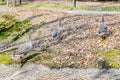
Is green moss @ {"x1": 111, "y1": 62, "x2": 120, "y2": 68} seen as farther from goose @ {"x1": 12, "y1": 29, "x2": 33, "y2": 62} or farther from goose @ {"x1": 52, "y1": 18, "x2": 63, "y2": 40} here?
goose @ {"x1": 52, "y1": 18, "x2": 63, "y2": 40}

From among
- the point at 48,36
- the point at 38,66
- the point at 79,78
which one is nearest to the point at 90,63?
the point at 79,78

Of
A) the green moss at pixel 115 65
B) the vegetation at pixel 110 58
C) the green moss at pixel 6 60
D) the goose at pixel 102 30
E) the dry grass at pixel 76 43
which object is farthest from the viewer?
the goose at pixel 102 30

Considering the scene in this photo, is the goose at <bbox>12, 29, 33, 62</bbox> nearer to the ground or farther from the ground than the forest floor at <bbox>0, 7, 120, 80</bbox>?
nearer to the ground

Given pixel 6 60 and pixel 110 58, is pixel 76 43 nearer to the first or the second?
pixel 110 58

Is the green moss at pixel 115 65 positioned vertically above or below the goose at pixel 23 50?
above

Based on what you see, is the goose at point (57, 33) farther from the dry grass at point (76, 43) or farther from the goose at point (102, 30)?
the goose at point (102, 30)

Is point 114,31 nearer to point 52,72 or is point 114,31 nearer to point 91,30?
point 91,30

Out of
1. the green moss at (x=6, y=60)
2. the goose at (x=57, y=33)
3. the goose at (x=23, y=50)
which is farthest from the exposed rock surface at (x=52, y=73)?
the goose at (x=57, y=33)

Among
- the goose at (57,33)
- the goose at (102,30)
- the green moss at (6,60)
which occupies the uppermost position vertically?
the goose at (102,30)

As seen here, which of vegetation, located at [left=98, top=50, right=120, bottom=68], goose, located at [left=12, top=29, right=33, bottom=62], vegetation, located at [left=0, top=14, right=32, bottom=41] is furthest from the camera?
vegetation, located at [left=0, top=14, right=32, bottom=41]

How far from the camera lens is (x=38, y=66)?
15.8 m

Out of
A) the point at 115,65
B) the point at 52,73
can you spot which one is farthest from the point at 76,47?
the point at 115,65

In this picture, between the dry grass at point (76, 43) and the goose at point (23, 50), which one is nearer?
the dry grass at point (76, 43)

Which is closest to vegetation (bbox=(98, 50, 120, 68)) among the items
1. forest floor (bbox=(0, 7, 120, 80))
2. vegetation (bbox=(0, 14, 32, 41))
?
forest floor (bbox=(0, 7, 120, 80))
